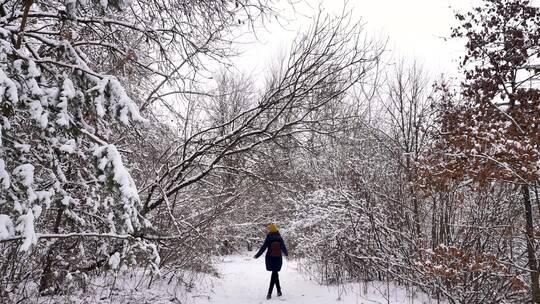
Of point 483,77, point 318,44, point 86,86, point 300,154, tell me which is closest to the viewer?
point 86,86

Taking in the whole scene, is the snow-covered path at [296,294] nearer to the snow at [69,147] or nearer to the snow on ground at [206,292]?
the snow on ground at [206,292]

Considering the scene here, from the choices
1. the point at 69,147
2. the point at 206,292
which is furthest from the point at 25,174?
the point at 206,292

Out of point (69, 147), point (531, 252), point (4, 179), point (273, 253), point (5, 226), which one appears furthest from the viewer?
point (273, 253)

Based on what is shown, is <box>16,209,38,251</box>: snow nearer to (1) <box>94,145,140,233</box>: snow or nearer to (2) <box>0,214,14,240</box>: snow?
(2) <box>0,214,14,240</box>: snow

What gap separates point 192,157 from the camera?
617 cm

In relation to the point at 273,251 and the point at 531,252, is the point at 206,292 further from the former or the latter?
the point at 531,252

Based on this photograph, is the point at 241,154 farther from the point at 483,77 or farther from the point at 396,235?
the point at 483,77

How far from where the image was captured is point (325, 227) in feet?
34.5

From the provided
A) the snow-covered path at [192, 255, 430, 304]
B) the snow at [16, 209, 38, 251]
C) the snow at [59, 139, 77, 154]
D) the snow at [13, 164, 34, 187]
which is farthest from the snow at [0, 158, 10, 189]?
the snow-covered path at [192, 255, 430, 304]

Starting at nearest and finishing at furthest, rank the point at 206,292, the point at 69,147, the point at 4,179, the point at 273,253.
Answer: the point at 4,179 → the point at 69,147 → the point at 206,292 → the point at 273,253

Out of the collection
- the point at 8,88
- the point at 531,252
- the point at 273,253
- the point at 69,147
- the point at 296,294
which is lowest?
the point at 296,294

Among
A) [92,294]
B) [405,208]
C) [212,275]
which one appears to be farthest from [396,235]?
[92,294]

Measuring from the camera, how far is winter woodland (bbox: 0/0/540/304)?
10.2 feet

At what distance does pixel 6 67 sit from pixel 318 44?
14.4 ft
